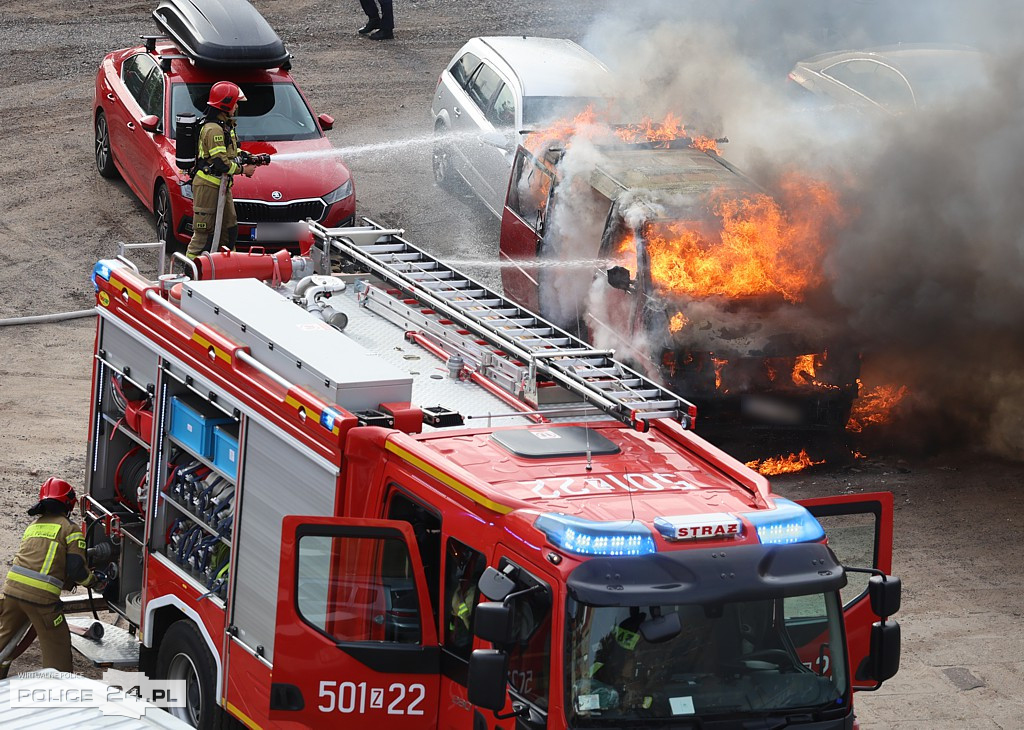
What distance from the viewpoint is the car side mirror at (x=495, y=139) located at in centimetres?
1584

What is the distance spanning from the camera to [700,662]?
587 cm

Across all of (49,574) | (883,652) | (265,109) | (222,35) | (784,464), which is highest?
(222,35)

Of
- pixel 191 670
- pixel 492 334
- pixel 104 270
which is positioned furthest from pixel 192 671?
pixel 104 270

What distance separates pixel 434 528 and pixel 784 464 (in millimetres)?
6104

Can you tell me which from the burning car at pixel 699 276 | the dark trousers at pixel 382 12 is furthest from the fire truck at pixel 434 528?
the dark trousers at pixel 382 12

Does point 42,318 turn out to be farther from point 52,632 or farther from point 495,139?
point 52,632

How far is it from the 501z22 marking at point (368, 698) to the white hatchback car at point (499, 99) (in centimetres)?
944

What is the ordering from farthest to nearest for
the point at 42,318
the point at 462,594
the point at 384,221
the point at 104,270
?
the point at 384,221 < the point at 42,318 < the point at 104,270 < the point at 462,594

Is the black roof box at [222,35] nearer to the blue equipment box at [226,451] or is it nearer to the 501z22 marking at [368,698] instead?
the blue equipment box at [226,451]

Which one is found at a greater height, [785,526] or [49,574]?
[785,526]

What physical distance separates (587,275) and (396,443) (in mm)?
5958

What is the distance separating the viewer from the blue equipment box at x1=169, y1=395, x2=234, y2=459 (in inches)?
311

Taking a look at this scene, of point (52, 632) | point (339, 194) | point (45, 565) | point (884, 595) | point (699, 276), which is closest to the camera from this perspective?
point (884, 595)

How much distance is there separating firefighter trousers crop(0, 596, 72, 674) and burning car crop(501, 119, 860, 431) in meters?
4.78
